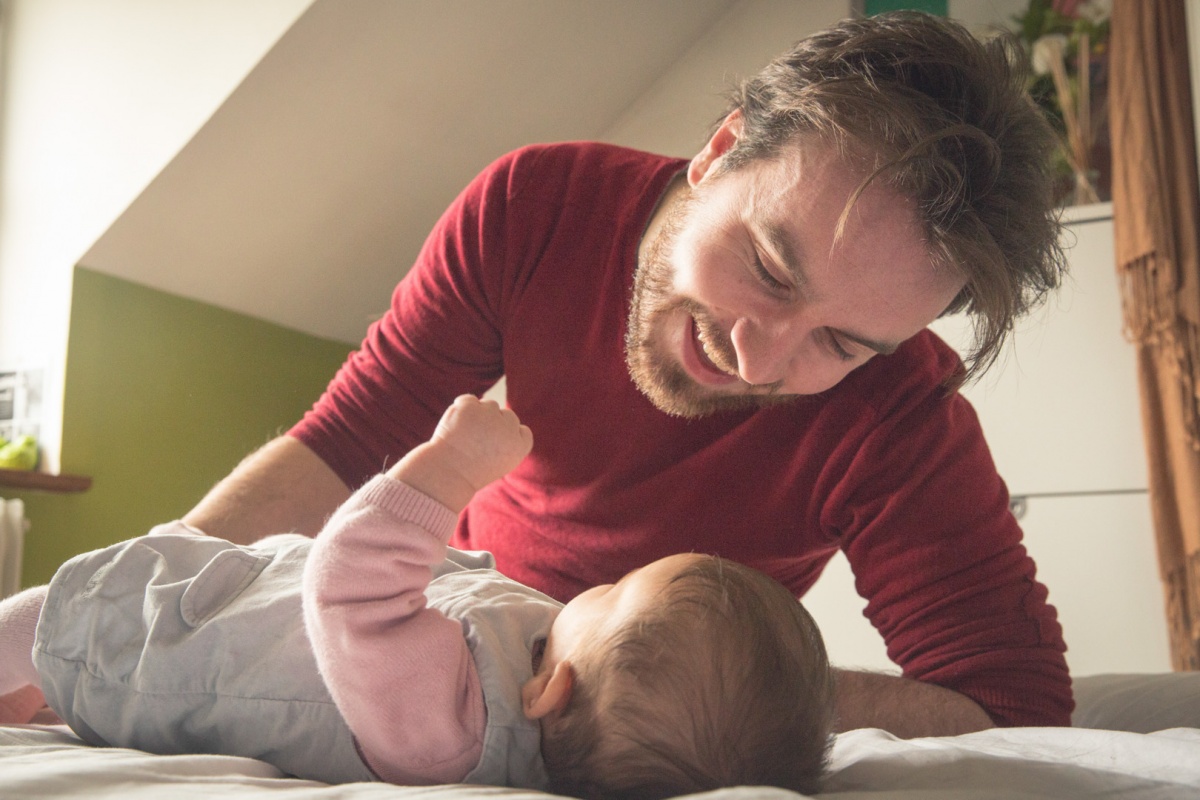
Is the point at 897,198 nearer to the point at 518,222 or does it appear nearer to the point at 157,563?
the point at 518,222

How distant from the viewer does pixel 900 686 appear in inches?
43.8

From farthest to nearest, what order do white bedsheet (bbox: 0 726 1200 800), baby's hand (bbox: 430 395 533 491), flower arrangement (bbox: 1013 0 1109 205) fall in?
flower arrangement (bbox: 1013 0 1109 205), baby's hand (bbox: 430 395 533 491), white bedsheet (bbox: 0 726 1200 800)

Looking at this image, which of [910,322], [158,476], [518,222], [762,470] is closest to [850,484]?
[762,470]

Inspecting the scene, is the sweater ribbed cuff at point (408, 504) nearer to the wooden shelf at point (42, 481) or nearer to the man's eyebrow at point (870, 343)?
the man's eyebrow at point (870, 343)

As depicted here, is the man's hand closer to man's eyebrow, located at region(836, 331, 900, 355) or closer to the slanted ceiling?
man's eyebrow, located at region(836, 331, 900, 355)

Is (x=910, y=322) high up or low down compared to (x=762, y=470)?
up

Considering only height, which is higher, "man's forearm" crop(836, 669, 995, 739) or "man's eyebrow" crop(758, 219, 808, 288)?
"man's eyebrow" crop(758, 219, 808, 288)

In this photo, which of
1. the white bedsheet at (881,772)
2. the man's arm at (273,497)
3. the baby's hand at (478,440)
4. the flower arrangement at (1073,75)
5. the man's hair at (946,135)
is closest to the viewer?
the white bedsheet at (881,772)

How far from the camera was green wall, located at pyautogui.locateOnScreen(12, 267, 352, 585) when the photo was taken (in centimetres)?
246

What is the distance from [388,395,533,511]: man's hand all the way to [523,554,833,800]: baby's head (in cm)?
15

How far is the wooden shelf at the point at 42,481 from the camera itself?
7.52 feet

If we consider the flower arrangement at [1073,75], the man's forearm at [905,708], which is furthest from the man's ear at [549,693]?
the flower arrangement at [1073,75]

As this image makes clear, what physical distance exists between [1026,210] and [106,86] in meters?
2.23

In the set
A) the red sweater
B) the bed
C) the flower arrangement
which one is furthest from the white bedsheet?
the flower arrangement
